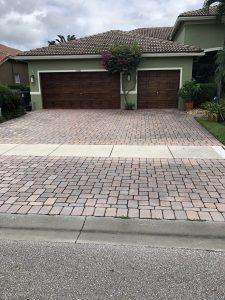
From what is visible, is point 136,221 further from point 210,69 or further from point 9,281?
point 210,69

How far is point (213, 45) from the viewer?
18.3 meters

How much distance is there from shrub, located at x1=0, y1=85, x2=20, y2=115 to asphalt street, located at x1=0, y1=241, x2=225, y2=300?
11.1 meters

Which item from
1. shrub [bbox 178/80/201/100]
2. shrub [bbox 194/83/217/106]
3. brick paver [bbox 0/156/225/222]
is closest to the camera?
brick paver [bbox 0/156/225/222]

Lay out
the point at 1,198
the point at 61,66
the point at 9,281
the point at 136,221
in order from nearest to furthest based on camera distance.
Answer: the point at 9,281
the point at 136,221
the point at 1,198
the point at 61,66

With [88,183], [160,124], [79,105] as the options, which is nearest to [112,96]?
[79,105]

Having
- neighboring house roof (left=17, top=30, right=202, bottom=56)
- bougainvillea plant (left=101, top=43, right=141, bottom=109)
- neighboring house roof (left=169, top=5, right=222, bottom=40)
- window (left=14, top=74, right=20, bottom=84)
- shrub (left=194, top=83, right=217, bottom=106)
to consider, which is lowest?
shrub (left=194, top=83, right=217, bottom=106)

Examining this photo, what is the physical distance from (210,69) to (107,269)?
62.5 ft

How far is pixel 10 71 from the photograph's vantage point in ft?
85.5

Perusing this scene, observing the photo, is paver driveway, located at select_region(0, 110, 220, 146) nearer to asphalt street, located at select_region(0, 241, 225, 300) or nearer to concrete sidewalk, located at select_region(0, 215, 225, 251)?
concrete sidewalk, located at select_region(0, 215, 225, 251)

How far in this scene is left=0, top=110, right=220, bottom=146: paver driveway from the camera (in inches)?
349

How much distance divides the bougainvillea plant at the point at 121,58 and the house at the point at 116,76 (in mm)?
551

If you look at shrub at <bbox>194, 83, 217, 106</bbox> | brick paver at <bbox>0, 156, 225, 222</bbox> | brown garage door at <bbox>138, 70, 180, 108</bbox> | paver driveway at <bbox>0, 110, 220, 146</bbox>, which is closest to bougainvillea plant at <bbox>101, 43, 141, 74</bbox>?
brown garage door at <bbox>138, 70, 180, 108</bbox>

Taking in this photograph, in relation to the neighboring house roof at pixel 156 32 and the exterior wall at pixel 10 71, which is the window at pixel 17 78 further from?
the neighboring house roof at pixel 156 32

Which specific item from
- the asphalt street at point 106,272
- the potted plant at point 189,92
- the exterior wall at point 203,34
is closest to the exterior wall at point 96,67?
the potted plant at point 189,92
